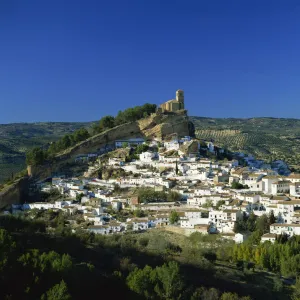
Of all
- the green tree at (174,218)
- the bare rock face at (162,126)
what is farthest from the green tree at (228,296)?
the bare rock face at (162,126)

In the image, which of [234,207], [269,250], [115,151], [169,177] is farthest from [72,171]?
[269,250]

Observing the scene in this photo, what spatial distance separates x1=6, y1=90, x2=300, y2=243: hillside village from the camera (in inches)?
1137

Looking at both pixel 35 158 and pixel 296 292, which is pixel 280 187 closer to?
pixel 296 292

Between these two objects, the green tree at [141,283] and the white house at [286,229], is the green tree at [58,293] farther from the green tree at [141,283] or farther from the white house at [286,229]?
the white house at [286,229]

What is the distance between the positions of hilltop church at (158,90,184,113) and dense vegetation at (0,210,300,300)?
75.0ft

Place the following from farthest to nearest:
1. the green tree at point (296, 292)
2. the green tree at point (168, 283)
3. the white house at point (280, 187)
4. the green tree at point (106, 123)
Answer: the green tree at point (106, 123)
the white house at point (280, 187)
the green tree at point (296, 292)
the green tree at point (168, 283)

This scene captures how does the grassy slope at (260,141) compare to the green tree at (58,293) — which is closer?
the green tree at (58,293)

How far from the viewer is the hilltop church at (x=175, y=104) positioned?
49.8 meters

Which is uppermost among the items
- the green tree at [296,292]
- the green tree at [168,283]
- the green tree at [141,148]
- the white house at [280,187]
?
the green tree at [141,148]

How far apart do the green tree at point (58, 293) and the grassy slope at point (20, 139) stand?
3723 centimetres

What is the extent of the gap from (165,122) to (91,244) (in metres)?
25.0

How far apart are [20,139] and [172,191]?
65.9 m

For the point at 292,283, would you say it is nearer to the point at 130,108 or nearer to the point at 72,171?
the point at 72,171

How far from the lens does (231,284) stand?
20188 millimetres
